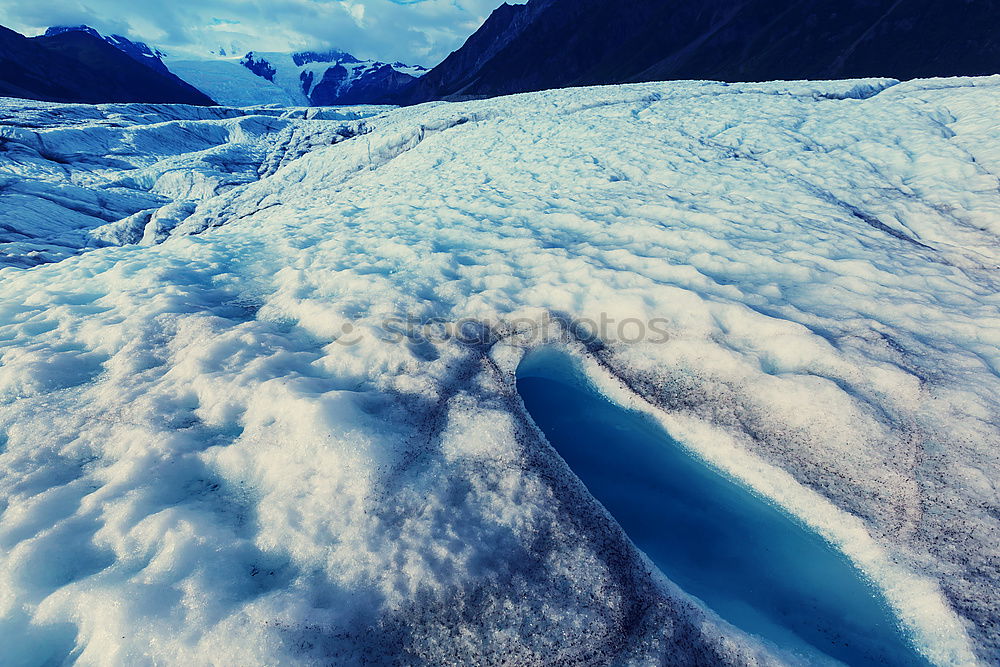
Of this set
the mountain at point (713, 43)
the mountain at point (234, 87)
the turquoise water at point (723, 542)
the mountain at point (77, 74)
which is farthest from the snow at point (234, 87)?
the turquoise water at point (723, 542)

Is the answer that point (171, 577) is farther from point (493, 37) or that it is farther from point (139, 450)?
point (493, 37)

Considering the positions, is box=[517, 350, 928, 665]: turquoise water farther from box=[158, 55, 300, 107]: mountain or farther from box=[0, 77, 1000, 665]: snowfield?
box=[158, 55, 300, 107]: mountain

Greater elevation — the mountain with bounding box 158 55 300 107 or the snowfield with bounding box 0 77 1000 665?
the snowfield with bounding box 0 77 1000 665

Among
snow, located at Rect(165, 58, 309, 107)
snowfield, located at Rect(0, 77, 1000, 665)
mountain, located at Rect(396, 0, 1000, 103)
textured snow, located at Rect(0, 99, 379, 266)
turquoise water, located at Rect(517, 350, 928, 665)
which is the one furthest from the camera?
snow, located at Rect(165, 58, 309, 107)

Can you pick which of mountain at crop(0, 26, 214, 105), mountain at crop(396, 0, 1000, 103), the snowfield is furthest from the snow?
the snowfield

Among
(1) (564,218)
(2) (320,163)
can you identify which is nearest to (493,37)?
(2) (320,163)
